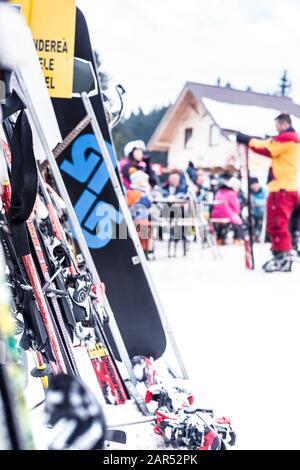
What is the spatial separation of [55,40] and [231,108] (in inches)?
451

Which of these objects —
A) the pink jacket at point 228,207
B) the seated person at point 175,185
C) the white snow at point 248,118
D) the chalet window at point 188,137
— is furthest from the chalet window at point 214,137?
the pink jacket at point 228,207

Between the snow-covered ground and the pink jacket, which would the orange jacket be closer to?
the snow-covered ground

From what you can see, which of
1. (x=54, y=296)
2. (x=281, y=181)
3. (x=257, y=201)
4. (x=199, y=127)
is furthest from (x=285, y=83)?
(x=199, y=127)

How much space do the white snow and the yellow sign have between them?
4.35 m

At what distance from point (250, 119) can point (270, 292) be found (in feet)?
18.8

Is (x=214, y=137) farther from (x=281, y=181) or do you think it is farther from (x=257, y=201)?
(x=281, y=181)

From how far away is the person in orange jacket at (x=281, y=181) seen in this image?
562 cm

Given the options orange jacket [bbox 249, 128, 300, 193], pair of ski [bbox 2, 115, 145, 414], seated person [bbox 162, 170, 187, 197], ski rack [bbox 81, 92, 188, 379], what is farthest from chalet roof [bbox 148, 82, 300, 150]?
pair of ski [bbox 2, 115, 145, 414]

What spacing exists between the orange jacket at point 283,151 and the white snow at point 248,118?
253mm

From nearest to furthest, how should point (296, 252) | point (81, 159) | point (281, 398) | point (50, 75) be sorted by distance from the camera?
point (50, 75)
point (281, 398)
point (81, 159)
point (296, 252)

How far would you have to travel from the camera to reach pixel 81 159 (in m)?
2.31

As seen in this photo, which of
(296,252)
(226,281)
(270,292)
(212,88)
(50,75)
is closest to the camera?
(50,75)

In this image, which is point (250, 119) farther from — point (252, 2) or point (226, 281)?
point (252, 2)

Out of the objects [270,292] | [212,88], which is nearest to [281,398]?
[270,292]
